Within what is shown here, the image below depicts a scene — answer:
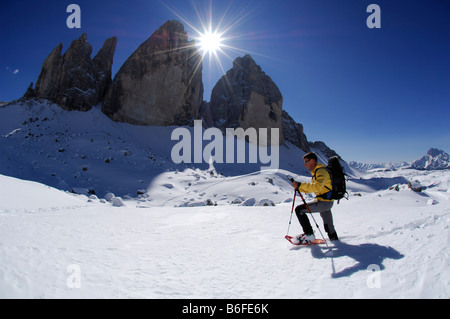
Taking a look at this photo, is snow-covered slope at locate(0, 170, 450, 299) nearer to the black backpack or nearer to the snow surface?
the snow surface

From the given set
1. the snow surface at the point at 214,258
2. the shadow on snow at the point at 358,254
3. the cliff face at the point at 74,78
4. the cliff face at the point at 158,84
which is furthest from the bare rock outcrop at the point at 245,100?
the shadow on snow at the point at 358,254

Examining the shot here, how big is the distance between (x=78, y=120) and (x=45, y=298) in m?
33.5

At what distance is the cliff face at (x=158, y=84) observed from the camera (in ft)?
111

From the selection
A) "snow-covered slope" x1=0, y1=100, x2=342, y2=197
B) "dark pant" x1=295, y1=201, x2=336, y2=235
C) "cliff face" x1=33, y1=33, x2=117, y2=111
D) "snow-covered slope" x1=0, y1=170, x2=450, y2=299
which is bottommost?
"snow-covered slope" x1=0, y1=170, x2=450, y2=299

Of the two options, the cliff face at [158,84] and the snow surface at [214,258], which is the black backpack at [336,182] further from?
the cliff face at [158,84]

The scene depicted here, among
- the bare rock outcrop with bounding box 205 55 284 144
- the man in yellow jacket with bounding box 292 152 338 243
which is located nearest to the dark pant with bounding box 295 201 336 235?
the man in yellow jacket with bounding box 292 152 338 243

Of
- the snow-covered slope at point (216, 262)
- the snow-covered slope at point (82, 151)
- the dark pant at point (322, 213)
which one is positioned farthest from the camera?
the snow-covered slope at point (82, 151)

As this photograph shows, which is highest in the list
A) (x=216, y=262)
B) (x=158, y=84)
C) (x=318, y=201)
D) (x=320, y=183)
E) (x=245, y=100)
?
(x=245, y=100)

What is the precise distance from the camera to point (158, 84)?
3606cm

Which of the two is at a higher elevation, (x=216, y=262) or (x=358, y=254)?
(x=358, y=254)

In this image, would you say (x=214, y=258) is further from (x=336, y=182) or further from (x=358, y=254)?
(x=336, y=182)

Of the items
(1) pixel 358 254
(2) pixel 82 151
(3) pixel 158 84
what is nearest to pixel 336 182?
(1) pixel 358 254

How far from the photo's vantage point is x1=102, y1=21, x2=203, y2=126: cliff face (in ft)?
111
